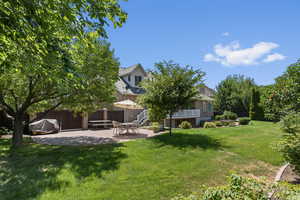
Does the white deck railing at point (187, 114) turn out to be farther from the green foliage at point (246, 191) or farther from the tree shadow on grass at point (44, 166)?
the green foliage at point (246, 191)

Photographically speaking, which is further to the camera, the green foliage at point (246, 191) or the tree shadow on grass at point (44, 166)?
the tree shadow on grass at point (44, 166)

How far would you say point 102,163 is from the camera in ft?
21.5

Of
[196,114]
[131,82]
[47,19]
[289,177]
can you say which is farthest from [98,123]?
[289,177]

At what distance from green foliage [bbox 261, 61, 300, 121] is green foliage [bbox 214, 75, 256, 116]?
71.9 ft

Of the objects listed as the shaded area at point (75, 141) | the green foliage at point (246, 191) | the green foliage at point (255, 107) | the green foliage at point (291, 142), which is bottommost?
the shaded area at point (75, 141)

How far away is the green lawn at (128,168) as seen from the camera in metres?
4.59

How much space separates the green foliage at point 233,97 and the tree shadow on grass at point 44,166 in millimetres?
28146

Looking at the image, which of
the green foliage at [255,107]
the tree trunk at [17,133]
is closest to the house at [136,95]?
the green foliage at [255,107]

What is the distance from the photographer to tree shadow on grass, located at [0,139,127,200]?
4.93 meters

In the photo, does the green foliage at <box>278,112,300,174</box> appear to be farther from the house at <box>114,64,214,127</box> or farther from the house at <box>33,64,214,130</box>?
the house at <box>114,64,214,127</box>

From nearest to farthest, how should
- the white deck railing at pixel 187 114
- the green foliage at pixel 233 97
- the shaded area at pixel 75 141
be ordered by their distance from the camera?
1. the shaded area at pixel 75 141
2. the white deck railing at pixel 187 114
3. the green foliage at pixel 233 97

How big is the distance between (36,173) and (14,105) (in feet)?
19.9

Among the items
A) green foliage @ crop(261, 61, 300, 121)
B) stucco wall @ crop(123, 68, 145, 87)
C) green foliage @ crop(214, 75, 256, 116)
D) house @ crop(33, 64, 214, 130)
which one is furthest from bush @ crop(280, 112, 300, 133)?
green foliage @ crop(214, 75, 256, 116)

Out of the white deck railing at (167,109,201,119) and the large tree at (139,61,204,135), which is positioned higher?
the large tree at (139,61,204,135)
